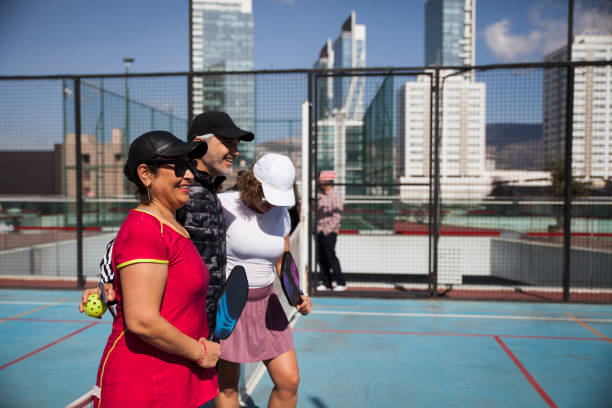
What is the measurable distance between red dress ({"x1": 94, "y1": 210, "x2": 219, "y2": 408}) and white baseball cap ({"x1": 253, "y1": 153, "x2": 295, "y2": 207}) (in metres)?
0.74

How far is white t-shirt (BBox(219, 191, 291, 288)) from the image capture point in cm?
228

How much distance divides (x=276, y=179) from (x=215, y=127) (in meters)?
0.37

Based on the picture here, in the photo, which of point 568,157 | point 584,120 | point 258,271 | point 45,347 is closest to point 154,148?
point 258,271

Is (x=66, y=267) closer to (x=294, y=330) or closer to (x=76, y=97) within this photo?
(x=76, y=97)

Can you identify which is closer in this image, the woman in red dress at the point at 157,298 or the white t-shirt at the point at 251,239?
the woman in red dress at the point at 157,298

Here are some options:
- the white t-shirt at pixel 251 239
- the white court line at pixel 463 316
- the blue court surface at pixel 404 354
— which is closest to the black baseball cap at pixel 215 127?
the white t-shirt at pixel 251 239

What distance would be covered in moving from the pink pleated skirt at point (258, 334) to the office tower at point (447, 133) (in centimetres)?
487

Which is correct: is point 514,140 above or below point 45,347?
above

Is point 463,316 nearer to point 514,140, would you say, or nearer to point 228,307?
point 514,140

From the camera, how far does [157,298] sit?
134cm

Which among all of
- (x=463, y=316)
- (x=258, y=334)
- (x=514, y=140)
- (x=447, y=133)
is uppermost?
(x=447, y=133)

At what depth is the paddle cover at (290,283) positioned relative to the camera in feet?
7.62

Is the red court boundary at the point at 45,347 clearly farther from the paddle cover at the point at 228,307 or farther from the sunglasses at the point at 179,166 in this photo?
the sunglasses at the point at 179,166

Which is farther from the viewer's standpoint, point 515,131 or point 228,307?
point 515,131
